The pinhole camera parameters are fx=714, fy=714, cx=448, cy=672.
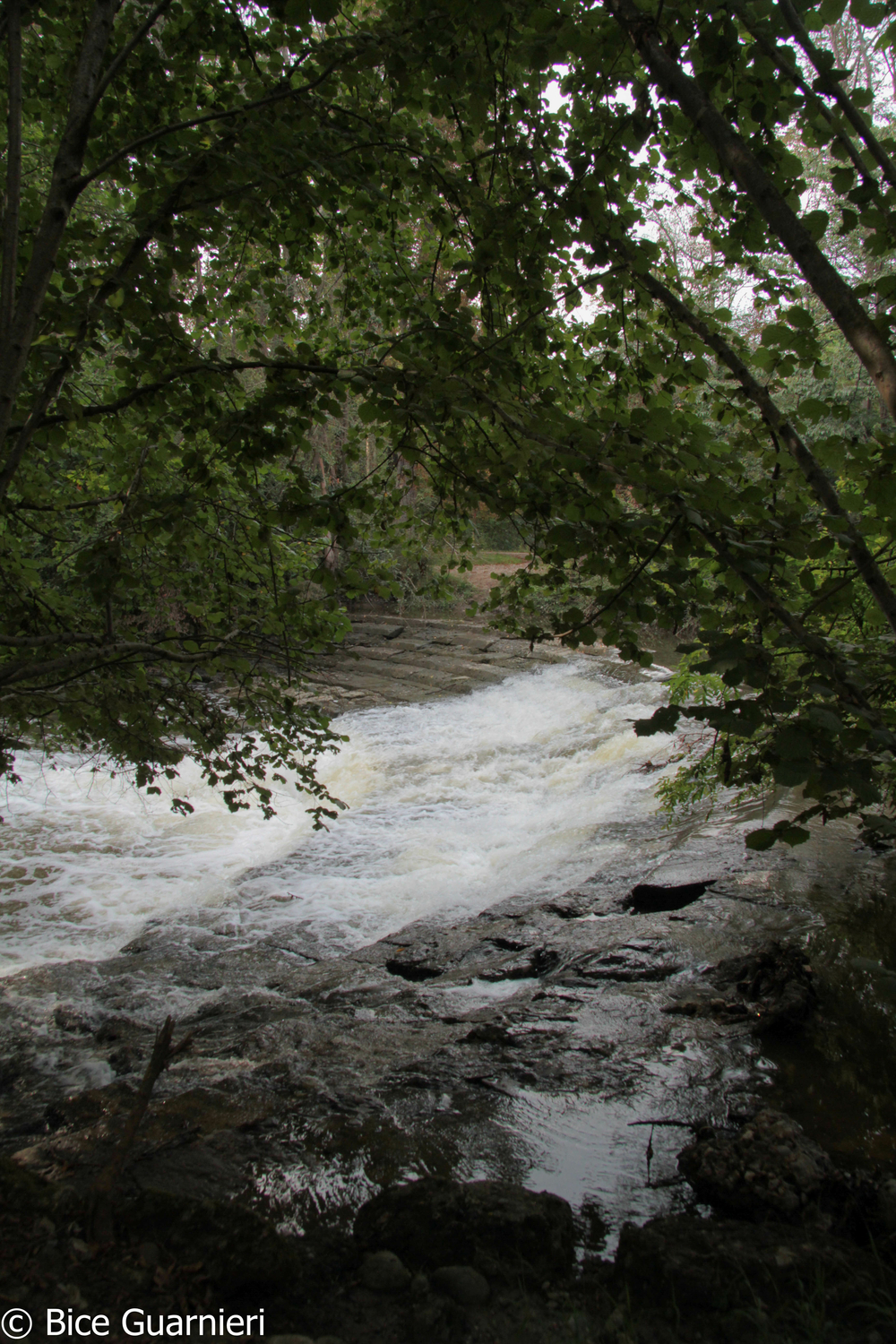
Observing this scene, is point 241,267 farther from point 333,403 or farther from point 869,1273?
point 869,1273

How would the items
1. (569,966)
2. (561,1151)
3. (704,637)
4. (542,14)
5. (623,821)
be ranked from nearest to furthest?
1. (704,637)
2. (542,14)
3. (561,1151)
4. (569,966)
5. (623,821)

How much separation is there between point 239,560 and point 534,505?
1984 mm

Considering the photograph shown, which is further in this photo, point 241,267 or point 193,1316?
point 241,267

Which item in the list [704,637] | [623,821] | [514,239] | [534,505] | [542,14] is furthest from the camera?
[623,821]

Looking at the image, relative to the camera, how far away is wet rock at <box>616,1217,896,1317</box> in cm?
197

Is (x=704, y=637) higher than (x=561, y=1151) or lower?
higher

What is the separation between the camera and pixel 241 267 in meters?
3.52

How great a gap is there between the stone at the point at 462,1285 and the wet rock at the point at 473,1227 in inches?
2.3

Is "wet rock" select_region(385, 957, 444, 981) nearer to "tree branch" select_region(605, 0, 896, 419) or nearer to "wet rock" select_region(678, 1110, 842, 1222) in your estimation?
"wet rock" select_region(678, 1110, 842, 1222)

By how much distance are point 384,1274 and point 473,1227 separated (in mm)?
307

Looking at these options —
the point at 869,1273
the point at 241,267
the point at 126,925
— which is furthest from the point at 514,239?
the point at 126,925

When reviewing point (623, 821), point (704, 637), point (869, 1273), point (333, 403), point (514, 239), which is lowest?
point (623, 821)

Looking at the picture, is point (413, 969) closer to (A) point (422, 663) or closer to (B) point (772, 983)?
(B) point (772, 983)

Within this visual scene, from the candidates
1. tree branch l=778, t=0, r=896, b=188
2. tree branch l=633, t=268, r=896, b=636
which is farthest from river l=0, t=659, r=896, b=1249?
tree branch l=778, t=0, r=896, b=188
